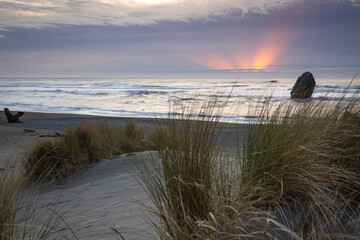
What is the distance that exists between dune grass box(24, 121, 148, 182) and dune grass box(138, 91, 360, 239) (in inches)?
93.5

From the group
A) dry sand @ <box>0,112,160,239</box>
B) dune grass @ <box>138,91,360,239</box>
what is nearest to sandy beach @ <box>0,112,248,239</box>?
dry sand @ <box>0,112,160,239</box>

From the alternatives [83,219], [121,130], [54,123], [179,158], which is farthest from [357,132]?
[54,123]

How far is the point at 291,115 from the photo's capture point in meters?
3.35

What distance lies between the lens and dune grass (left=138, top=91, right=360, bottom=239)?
206 cm

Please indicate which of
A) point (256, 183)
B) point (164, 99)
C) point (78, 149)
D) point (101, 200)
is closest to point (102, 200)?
point (101, 200)

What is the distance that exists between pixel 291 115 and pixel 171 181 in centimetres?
174

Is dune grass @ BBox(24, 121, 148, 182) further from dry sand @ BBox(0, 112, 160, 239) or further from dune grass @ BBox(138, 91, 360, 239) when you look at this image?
dune grass @ BBox(138, 91, 360, 239)

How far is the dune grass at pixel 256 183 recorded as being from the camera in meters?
2.06

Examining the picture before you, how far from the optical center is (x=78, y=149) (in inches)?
211

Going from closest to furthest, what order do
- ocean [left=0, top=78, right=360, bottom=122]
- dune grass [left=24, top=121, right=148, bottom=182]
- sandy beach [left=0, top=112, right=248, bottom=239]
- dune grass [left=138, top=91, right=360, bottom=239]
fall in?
dune grass [left=138, top=91, right=360, bottom=239] < sandy beach [left=0, top=112, right=248, bottom=239] < ocean [left=0, top=78, right=360, bottom=122] < dune grass [left=24, top=121, right=148, bottom=182]

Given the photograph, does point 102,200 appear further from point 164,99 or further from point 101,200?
point 164,99

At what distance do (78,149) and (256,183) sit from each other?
12.0 feet

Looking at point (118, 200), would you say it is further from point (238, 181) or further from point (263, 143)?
point (263, 143)

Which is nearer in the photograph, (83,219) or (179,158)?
(179,158)
